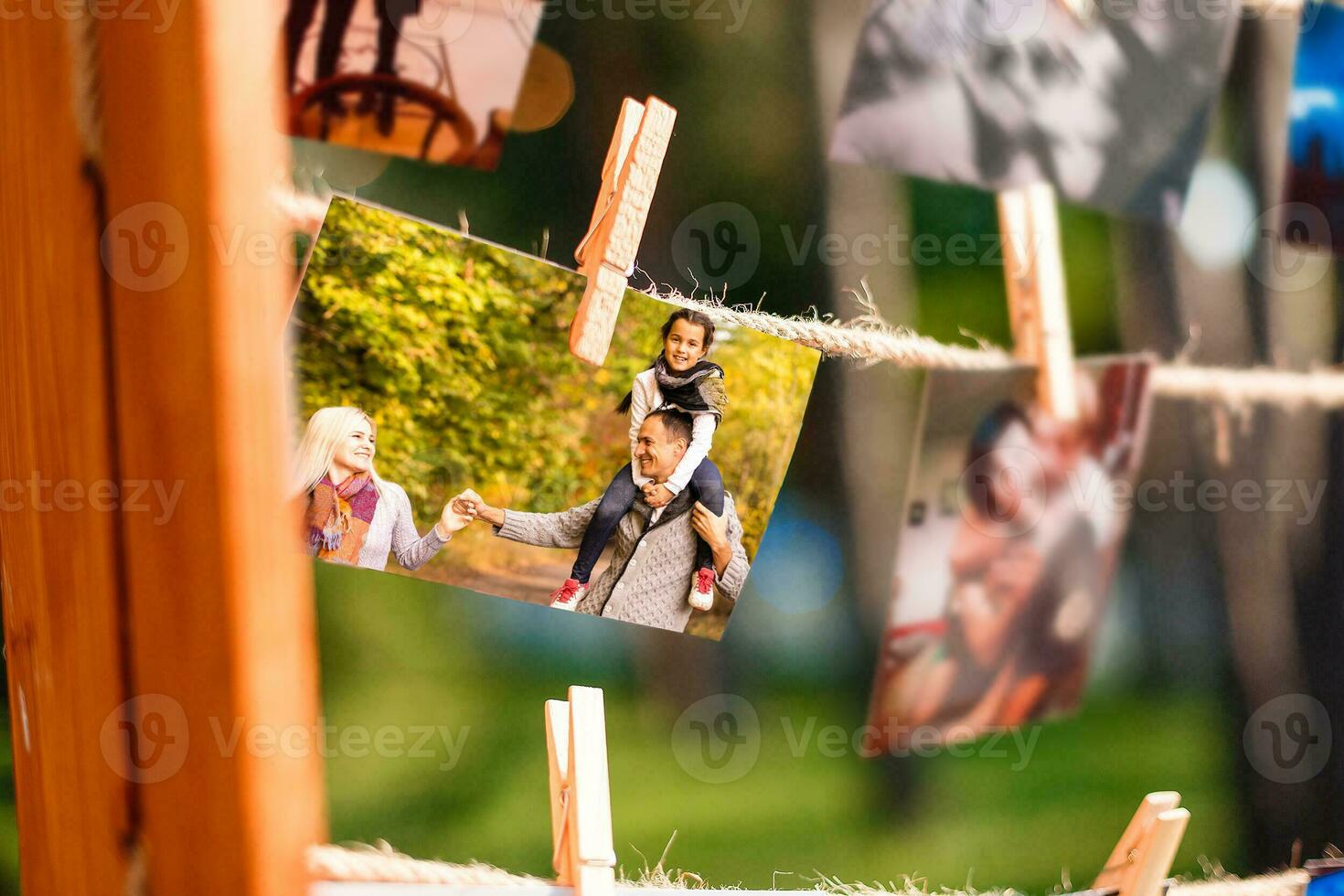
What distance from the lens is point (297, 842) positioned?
30.4 inches

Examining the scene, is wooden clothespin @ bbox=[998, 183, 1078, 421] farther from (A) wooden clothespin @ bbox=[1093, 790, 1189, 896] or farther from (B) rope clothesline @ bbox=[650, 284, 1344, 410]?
(A) wooden clothespin @ bbox=[1093, 790, 1189, 896]

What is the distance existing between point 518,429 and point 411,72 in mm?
368

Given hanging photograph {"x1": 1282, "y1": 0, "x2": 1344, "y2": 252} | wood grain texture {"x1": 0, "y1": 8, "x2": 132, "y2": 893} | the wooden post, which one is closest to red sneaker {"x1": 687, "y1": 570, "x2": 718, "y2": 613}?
the wooden post

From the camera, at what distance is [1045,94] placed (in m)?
1.31

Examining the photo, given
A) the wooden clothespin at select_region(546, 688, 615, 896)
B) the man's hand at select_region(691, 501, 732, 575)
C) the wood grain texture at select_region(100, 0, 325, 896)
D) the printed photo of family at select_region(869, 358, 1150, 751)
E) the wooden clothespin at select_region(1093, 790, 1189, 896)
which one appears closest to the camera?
the wood grain texture at select_region(100, 0, 325, 896)

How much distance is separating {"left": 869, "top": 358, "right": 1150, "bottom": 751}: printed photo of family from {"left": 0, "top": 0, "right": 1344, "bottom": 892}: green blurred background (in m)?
0.04

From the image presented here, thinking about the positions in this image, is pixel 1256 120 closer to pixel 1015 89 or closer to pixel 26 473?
pixel 1015 89

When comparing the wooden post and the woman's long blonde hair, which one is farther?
the woman's long blonde hair

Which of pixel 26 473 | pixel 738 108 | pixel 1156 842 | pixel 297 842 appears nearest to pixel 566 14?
pixel 738 108

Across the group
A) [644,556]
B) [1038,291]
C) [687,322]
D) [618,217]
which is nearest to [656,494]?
[644,556]

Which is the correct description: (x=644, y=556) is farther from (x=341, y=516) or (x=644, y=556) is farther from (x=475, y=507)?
(x=341, y=516)

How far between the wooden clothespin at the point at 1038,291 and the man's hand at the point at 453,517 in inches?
26.8

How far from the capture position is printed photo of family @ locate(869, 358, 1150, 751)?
51.1 inches

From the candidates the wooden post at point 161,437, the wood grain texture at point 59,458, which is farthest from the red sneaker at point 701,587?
the wood grain texture at point 59,458
